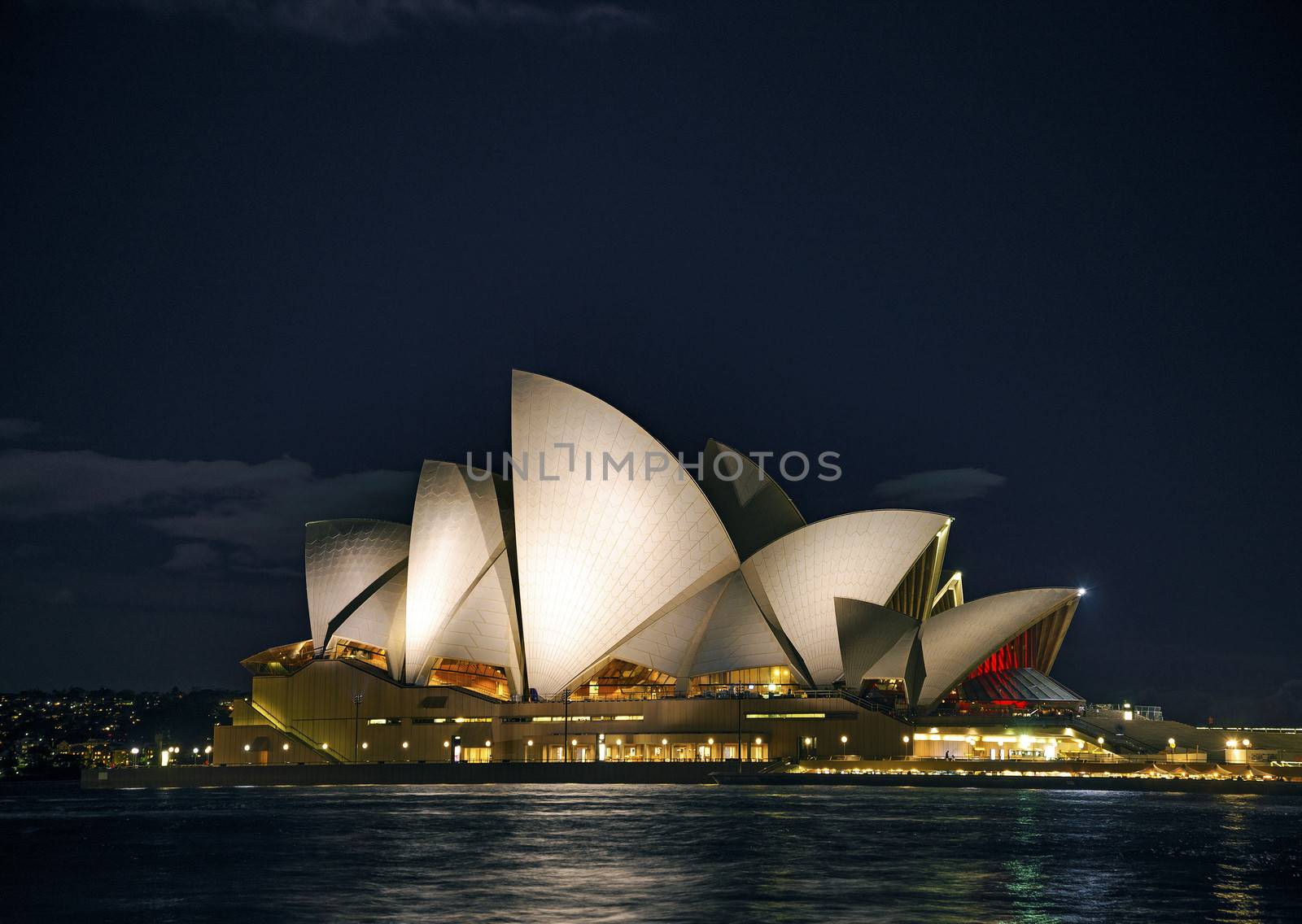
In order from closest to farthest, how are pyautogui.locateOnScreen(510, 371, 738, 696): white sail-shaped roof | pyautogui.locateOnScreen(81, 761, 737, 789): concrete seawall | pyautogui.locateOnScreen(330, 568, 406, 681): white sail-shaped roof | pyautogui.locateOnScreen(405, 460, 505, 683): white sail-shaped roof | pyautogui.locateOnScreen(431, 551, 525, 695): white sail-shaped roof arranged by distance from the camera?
pyautogui.locateOnScreen(510, 371, 738, 696): white sail-shaped roof, pyautogui.locateOnScreen(81, 761, 737, 789): concrete seawall, pyautogui.locateOnScreen(405, 460, 505, 683): white sail-shaped roof, pyautogui.locateOnScreen(431, 551, 525, 695): white sail-shaped roof, pyautogui.locateOnScreen(330, 568, 406, 681): white sail-shaped roof

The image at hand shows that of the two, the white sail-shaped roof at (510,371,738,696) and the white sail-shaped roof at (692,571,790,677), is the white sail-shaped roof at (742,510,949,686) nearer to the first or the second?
the white sail-shaped roof at (692,571,790,677)

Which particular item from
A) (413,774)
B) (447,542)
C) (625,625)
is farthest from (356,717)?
(625,625)

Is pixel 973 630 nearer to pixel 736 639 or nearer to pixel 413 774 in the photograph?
pixel 736 639

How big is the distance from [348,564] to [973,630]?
111ft

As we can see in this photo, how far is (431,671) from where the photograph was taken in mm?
73000

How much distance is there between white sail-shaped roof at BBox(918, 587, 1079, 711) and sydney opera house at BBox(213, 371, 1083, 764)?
86mm

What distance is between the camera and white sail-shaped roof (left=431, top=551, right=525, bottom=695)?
232 feet

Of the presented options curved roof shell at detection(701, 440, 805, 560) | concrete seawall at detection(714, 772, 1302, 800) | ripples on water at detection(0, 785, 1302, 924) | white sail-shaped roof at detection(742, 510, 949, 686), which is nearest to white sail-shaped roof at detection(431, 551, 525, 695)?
curved roof shell at detection(701, 440, 805, 560)

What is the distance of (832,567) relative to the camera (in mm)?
64500

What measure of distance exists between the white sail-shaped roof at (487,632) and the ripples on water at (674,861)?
21909 mm

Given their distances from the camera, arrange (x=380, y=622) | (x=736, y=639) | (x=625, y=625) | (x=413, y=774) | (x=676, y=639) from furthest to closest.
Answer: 1. (x=380, y=622)
2. (x=676, y=639)
3. (x=413, y=774)
4. (x=736, y=639)
5. (x=625, y=625)

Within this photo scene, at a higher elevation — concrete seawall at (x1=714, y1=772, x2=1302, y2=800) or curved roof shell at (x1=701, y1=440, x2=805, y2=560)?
curved roof shell at (x1=701, y1=440, x2=805, y2=560)

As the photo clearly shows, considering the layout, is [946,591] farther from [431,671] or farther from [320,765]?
[320,765]

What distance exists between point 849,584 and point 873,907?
1741 inches
